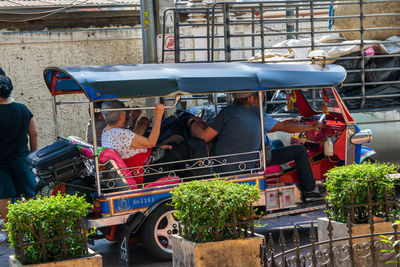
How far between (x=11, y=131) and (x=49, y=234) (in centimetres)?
365

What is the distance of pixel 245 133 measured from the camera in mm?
7223

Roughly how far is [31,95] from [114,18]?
2.27 m

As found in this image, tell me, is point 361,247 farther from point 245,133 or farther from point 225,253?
point 245,133

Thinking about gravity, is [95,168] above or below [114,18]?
below

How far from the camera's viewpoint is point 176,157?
23.1 ft

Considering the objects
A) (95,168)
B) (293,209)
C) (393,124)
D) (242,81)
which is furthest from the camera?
(393,124)

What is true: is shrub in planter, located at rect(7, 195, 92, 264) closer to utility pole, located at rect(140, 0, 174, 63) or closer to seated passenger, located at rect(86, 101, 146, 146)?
seated passenger, located at rect(86, 101, 146, 146)

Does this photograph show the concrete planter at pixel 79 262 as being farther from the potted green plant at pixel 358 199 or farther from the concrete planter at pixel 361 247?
the potted green plant at pixel 358 199

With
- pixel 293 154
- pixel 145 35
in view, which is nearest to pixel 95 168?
pixel 293 154

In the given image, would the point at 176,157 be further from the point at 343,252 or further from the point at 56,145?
the point at 343,252

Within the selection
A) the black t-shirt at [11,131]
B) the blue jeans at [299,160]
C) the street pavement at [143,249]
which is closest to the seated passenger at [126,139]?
the street pavement at [143,249]

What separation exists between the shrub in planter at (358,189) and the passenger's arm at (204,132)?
203cm

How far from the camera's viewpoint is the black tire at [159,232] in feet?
22.1

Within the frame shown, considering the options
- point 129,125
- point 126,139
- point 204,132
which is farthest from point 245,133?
point 129,125
